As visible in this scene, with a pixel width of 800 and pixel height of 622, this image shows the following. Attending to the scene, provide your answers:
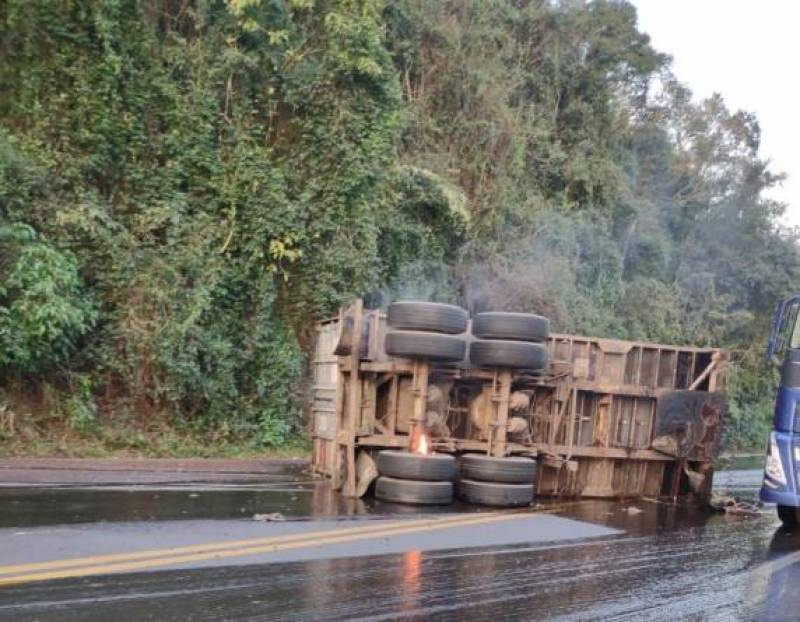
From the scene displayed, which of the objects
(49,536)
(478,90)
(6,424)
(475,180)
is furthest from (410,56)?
(49,536)

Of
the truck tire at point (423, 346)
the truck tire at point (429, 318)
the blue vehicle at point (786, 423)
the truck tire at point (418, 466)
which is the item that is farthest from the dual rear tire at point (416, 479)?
the blue vehicle at point (786, 423)

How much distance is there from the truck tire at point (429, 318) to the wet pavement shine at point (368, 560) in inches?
85.1

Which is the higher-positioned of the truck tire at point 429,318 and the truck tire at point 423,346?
the truck tire at point 429,318

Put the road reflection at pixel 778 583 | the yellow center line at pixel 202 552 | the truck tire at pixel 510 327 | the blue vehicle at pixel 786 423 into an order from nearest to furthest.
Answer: the yellow center line at pixel 202 552 < the road reflection at pixel 778 583 < the blue vehicle at pixel 786 423 < the truck tire at pixel 510 327

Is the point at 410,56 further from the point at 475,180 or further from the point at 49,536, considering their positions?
the point at 49,536

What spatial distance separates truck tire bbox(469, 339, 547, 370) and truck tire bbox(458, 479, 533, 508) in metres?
1.47

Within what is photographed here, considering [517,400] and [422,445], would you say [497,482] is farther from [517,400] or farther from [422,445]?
[517,400]

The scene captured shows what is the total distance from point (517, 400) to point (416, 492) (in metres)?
1.95

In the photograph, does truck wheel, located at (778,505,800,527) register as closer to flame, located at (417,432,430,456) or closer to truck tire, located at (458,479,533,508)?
truck tire, located at (458,479,533,508)

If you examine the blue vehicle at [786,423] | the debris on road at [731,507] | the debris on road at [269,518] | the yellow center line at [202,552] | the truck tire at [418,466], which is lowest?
the debris on road at [269,518]

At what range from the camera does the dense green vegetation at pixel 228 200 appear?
16094 mm

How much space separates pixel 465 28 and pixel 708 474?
1865 centimetres

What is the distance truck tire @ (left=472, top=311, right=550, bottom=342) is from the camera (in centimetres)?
1114

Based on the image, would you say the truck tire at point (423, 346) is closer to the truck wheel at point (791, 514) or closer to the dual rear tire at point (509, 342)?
the dual rear tire at point (509, 342)
